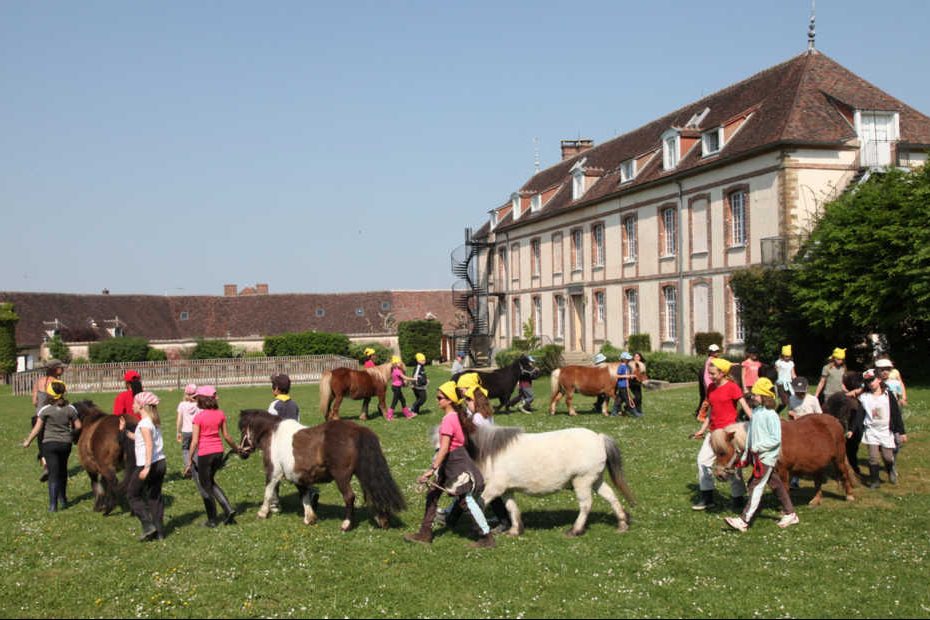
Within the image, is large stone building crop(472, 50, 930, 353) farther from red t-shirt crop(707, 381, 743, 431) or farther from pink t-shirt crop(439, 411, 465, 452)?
pink t-shirt crop(439, 411, 465, 452)

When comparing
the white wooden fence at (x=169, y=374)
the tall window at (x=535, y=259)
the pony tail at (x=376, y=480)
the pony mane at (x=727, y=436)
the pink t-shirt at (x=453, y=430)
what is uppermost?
the tall window at (x=535, y=259)

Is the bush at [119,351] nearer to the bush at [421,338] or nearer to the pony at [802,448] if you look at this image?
the bush at [421,338]

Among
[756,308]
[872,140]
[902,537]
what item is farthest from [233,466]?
[872,140]

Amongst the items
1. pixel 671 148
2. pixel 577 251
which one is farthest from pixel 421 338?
pixel 671 148

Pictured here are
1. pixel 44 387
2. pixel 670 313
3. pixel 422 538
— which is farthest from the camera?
pixel 670 313

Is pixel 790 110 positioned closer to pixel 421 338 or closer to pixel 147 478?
pixel 147 478

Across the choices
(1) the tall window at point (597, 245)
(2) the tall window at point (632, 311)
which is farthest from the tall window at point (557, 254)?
(2) the tall window at point (632, 311)

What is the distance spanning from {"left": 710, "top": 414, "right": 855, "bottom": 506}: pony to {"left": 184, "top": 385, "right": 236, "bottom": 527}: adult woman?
5.71 metres

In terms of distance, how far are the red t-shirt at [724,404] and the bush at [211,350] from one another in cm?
5039

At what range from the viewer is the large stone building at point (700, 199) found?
92.0ft

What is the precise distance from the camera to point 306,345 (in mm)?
56938

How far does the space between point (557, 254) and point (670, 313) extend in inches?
455

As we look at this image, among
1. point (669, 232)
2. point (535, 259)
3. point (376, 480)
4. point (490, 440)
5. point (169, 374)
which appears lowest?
point (169, 374)

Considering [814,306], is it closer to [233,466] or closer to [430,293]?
[233,466]
